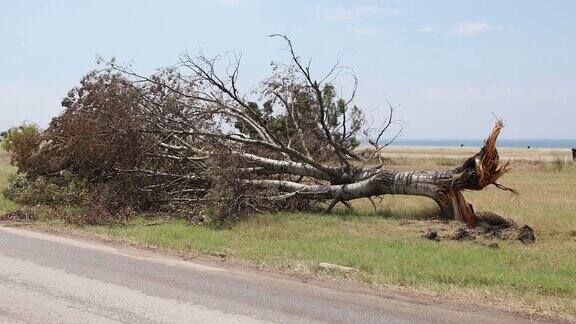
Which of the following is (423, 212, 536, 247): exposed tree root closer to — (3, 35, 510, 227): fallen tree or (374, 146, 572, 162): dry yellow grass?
(3, 35, 510, 227): fallen tree

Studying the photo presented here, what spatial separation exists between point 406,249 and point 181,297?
4.53 meters

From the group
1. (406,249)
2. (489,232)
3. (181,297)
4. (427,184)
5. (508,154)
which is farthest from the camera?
(508,154)

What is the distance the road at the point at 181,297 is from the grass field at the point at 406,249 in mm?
665

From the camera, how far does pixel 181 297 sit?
22.6 ft

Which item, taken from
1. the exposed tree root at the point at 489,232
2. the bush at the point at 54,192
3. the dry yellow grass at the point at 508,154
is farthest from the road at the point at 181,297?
the dry yellow grass at the point at 508,154

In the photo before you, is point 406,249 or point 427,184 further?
point 427,184

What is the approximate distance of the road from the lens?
241 inches

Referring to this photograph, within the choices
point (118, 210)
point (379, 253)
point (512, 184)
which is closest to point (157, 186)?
point (118, 210)

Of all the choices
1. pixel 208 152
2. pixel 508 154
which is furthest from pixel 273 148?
pixel 508 154

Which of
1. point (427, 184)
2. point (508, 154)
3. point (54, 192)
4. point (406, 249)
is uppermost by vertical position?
point (427, 184)

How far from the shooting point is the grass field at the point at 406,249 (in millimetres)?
7434

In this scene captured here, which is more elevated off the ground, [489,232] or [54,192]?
[54,192]

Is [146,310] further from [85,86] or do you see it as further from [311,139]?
[85,86]

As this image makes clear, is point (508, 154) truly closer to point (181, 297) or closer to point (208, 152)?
point (208, 152)
